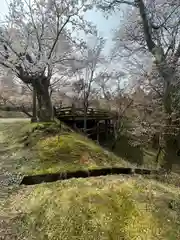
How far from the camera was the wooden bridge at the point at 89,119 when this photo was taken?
1728 cm

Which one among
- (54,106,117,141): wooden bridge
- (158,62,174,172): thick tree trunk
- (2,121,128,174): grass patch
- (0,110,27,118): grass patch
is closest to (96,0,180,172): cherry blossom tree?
(158,62,174,172): thick tree trunk

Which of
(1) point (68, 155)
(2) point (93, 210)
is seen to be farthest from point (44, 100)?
(2) point (93, 210)

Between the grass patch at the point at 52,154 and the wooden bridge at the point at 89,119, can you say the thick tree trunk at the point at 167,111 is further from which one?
the wooden bridge at the point at 89,119

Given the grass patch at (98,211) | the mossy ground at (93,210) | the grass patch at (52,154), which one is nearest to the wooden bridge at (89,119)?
the grass patch at (52,154)

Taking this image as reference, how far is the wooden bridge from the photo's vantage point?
56.7 feet

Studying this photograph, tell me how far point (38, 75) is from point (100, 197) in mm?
6018

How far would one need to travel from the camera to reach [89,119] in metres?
18.9

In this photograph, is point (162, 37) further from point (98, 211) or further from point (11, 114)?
point (11, 114)

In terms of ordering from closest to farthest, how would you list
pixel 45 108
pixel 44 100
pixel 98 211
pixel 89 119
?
pixel 98 211
pixel 44 100
pixel 45 108
pixel 89 119

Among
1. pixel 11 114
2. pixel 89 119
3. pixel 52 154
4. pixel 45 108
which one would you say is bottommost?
pixel 11 114

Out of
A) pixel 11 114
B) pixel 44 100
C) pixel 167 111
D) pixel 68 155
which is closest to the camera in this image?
pixel 68 155

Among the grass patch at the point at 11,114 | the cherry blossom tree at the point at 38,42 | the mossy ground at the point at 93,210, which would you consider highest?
the cherry blossom tree at the point at 38,42

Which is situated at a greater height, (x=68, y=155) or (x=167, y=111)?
(x=167, y=111)

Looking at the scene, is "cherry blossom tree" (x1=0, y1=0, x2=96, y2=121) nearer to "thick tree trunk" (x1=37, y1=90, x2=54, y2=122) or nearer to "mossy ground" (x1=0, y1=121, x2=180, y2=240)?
"thick tree trunk" (x1=37, y1=90, x2=54, y2=122)
